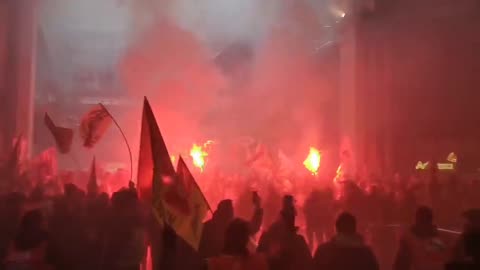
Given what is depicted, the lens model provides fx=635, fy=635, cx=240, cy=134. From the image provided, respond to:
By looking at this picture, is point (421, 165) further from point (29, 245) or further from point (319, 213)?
point (29, 245)

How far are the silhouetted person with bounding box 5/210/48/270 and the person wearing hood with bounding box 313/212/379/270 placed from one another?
1212 millimetres

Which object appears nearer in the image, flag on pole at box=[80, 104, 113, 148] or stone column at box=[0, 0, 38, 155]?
flag on pole at box=[80, 104, 113, 148]

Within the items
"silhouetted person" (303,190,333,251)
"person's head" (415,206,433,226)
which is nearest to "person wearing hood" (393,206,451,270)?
"person's head" (415,206,433,226)

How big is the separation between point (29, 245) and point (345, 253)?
54.2 inches

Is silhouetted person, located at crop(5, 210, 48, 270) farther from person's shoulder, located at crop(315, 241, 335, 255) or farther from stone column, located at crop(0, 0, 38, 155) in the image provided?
stone column, located at crop(0, 0, 38, 155)

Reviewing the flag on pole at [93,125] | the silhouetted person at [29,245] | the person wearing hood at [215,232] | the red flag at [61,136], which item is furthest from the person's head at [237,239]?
the red flag at [61,136]

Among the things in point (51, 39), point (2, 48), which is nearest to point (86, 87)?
point (51, 39)

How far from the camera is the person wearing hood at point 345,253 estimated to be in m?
2.67

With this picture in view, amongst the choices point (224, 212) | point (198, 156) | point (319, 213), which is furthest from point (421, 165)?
point (224, 212)

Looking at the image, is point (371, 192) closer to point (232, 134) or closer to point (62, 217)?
point (62, 217)

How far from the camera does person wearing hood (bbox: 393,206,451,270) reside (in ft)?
9.42

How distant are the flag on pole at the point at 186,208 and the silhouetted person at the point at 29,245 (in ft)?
2.00

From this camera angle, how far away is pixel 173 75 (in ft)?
46.4

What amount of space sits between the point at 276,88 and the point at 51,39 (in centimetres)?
580
